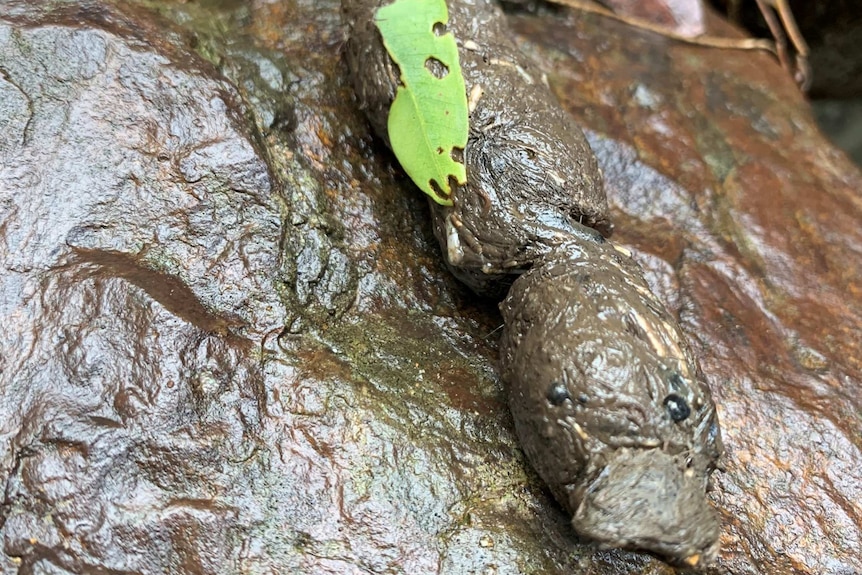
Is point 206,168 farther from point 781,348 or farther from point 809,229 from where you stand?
point 809,229

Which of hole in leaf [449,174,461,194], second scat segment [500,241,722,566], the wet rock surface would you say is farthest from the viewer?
hole in leaf [449,174,461,194]

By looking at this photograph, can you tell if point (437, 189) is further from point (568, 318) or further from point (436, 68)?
point (568, 318)

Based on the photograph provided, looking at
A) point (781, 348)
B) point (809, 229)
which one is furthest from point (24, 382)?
point (809, 229)

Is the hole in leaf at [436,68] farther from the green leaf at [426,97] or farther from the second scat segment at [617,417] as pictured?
the second scat segment at [617,417]

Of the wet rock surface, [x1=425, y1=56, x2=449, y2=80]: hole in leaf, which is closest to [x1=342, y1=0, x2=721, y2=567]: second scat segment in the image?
[x1=425, y1=56, x2=449, y2=80]: hole in leaf

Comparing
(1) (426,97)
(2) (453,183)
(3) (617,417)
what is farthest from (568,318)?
(1) (426,97)

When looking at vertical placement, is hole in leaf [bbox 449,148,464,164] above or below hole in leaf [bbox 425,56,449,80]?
below

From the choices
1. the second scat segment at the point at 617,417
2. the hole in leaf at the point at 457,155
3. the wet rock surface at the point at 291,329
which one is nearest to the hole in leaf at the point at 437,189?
the hole in leaf at the point at 457,155

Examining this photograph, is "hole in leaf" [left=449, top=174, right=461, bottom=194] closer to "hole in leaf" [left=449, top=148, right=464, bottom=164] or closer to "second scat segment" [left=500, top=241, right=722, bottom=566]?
"hole in leaf" [left=449, top=148, right=464, bottom=164]
